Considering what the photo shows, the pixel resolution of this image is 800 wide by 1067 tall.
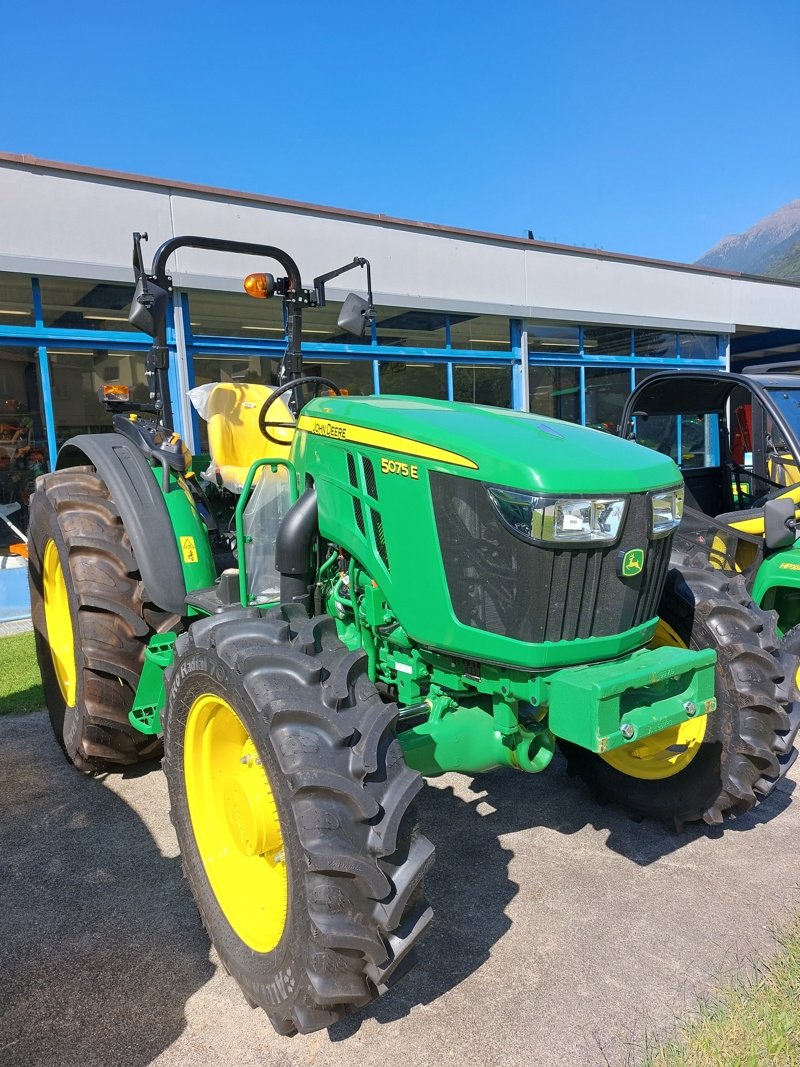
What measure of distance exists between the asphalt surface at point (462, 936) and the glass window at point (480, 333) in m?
7.50

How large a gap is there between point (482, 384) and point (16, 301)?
221 inches

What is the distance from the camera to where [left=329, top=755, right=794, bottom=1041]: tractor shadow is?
7.35 ft

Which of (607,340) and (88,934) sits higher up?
(607,340)

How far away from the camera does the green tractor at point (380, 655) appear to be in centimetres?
187

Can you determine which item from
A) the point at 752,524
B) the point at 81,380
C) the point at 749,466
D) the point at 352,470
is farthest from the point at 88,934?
the point at 81,380

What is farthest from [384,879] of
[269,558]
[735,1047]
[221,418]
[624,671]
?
[221,418]

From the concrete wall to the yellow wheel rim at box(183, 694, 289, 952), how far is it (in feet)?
19.3

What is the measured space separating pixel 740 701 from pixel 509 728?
1.00m

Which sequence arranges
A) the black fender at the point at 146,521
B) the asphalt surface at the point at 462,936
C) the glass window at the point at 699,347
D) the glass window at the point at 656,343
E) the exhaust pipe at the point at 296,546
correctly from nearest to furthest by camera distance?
the asphalt surface at the point at 462,936, the exhaust pipe at the point at 296,546, the black fender at the point at 146,521, the glass window at the point at 656,343, the glass window at the point at 699,347

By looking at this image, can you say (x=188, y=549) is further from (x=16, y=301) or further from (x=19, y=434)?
(x=19, y=434)

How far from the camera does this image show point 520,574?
2078mm

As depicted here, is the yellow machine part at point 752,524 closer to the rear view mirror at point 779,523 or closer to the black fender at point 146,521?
the rear view mirror at point 779,523

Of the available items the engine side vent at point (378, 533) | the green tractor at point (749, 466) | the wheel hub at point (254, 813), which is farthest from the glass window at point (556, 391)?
the wheel hub at point (254, 813)

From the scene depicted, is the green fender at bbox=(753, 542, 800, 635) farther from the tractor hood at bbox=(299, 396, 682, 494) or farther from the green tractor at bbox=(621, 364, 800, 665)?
the tractor hood at bbox=(299, 396, 682, 494)
